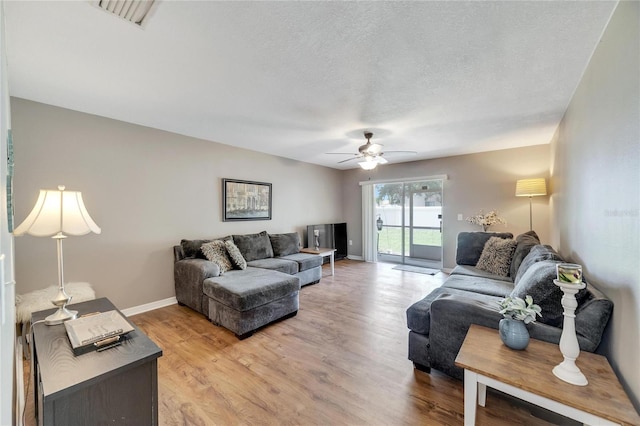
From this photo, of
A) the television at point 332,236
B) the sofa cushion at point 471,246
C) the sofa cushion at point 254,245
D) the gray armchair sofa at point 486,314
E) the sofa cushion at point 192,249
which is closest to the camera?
the gray armchair sofa at point 486,314

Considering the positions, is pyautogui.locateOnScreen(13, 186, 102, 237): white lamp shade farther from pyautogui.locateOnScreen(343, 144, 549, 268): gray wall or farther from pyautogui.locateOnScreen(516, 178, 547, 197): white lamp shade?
pyautogui.locateOnScreen(343, 144, 549, 268): gray wall

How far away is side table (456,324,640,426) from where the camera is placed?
105 cm

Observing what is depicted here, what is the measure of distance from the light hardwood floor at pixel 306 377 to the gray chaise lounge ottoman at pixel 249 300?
0.38 feet

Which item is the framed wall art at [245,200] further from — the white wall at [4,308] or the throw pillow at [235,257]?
the white wall at [4,308]

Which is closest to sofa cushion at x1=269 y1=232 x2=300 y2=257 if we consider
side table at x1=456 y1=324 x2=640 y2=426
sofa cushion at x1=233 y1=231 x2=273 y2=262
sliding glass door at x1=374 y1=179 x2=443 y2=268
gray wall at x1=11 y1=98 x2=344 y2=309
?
sofa cushion at x1=233 y1=231 x2=273 y2=262

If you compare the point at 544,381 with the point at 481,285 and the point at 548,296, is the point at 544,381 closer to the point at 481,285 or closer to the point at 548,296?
the point at 548,296

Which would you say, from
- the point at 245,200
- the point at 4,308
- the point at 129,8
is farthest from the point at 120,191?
the point at 4,308

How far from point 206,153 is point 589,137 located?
4.31 m

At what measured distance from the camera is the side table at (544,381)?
1049mm

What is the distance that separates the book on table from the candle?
2.21 metres

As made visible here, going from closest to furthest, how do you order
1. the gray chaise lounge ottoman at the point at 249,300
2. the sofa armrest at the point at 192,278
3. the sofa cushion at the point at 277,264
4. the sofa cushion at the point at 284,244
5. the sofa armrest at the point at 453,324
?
1. the sofa armrest at the point at 453,324
2. the gray chaise lounge ottoman at the point at 249,300
3. the sofa armrest at the point at 192,278
4. the sofa cushion at the point at 277,264
5. the sofa cushion at the point at 284,244

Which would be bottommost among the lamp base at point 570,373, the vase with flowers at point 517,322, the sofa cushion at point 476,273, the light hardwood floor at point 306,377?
the light hardwood floor at point 306,377

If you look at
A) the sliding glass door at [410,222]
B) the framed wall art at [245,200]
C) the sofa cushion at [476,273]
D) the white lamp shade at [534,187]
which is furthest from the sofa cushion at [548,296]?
the sliding glass door at [410,222]

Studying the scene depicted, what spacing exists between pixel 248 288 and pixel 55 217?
1.68 m
